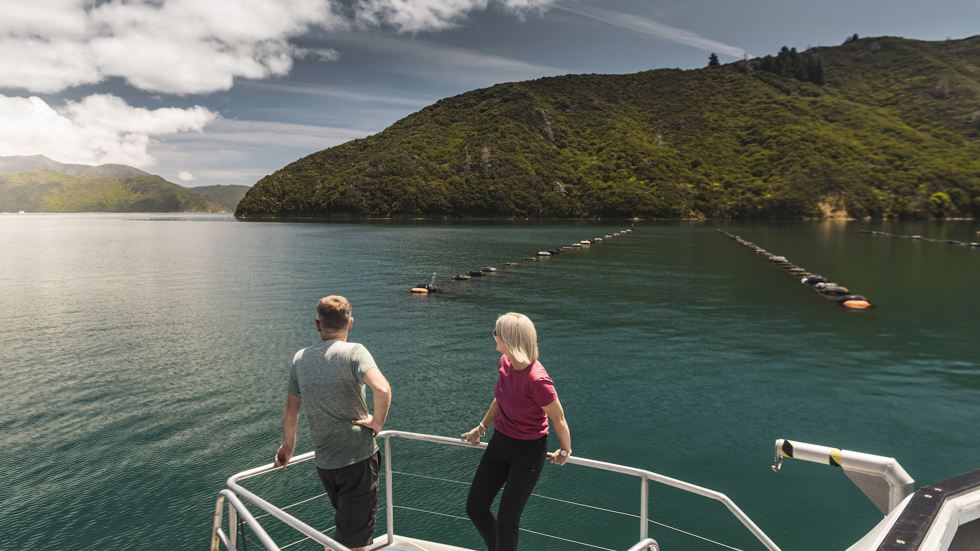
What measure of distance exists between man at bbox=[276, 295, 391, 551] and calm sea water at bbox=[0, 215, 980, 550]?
4645 mm

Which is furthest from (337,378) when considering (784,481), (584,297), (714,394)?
(584,297)

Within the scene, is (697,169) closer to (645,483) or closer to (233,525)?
(645,483)

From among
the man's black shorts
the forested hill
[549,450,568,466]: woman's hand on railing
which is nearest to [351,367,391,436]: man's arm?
the man's black shorts

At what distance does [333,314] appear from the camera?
4.22 m

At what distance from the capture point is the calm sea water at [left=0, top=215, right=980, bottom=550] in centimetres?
921

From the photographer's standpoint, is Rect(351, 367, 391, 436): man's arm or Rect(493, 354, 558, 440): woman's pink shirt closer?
Rect(351, 367, 391, 436): man's arm

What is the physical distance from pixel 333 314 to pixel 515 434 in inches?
73.2

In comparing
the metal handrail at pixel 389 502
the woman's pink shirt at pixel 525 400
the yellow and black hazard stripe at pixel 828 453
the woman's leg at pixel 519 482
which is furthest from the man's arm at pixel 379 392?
the yellow and black hazard stripe at pixel 828 453

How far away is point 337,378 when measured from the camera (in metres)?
4.25

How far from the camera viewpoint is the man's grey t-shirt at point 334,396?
4254mm

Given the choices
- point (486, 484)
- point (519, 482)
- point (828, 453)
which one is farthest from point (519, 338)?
point (828, 453)

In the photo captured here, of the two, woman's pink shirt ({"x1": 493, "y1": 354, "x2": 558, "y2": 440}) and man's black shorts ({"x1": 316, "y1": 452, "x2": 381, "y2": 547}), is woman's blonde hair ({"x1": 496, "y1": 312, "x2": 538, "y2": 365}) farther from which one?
man's black shorts ({"x1": 316, "y1": 452, "x2": 381, "y2": 547})

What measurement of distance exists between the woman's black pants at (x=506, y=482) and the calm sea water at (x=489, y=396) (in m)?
4.35

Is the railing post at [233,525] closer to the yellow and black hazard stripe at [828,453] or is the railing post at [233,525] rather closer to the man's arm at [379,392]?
the man's arm at [379,392]
